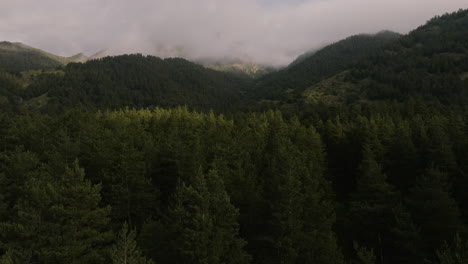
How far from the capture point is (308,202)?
2516 cm

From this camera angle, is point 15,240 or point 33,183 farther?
point 33,183

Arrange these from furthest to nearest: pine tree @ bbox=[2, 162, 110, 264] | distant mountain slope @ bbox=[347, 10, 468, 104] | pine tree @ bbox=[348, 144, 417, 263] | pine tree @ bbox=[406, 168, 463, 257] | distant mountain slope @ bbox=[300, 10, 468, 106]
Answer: distant mountain slope @ bbox=[300, 10, 468, 106]
distant mountain slope @ bbox=[347, 10, 468, 104]
pine tree @ bbox=[348, 144, 417, 263]
pine tree @ bbox=[406, 168, 463, 257]
pine tree @ bbox=[2, 162, 110, 264]

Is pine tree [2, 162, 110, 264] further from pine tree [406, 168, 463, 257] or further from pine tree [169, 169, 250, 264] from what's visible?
pine tree [406, 168, 463, 257]

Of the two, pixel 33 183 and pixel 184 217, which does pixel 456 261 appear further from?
pixel 33 183

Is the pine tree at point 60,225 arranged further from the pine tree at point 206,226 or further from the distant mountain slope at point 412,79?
the distant mountain slope at point 412,79

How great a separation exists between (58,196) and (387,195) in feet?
93.9

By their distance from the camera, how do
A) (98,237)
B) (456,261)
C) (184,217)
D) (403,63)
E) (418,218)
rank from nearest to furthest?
(456,261), (184,217), (98,237), (418,218), (403,63)

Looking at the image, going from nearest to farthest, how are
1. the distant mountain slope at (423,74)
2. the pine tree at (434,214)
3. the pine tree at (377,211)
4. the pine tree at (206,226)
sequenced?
1. the pine tree at (206,226)
2. the pine tree at (434,214)
3. the pine tree at (377,211)
4. the distant mountain slope at (423,74)

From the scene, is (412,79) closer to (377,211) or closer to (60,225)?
(377,211)

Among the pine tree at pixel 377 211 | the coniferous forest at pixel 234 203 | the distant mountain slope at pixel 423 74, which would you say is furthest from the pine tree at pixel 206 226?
the distant mountain slope at pixel 423 74

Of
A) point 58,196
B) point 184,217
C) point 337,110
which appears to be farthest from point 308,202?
point 337,110

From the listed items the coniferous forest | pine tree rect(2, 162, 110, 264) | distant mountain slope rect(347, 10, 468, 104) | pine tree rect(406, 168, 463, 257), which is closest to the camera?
pine tree rect(2, 162, 110, 264)

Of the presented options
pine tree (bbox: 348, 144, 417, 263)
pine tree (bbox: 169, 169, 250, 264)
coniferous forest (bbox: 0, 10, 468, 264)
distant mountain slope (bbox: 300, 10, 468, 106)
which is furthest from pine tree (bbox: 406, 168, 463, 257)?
distant mountain slope (bbox: 300, 10, 468, 106)

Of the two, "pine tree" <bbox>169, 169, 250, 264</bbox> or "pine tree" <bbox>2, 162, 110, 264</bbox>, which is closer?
"pine tree" <bbox>169, 169, 250, 264</bbox>
